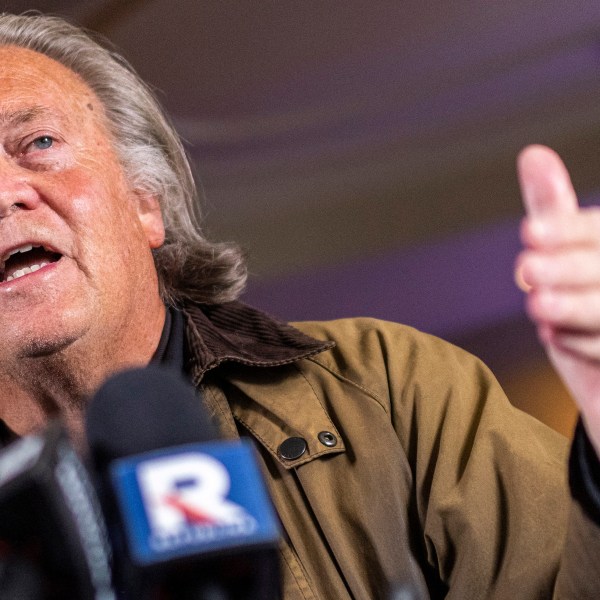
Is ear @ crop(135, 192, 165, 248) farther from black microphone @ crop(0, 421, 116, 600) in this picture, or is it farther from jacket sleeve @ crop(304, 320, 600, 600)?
black microphone @ crop(0, 421, 116, 600)

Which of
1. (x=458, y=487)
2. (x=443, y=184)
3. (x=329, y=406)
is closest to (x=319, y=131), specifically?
(x=443, y=184)

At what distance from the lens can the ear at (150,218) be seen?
1633 mm

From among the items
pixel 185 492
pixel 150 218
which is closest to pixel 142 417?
pixel 185 492

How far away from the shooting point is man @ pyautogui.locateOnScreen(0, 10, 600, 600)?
1.24 metres

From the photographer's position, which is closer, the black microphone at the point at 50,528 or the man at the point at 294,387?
the black microphone at the point at 50,528

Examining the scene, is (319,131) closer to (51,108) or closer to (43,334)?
(51,108)

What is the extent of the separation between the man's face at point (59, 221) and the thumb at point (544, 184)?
74 centimetres

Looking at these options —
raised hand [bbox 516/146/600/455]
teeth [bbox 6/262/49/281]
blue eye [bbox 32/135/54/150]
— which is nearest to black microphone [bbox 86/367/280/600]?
raised hand [bbox 516/146/600/455]

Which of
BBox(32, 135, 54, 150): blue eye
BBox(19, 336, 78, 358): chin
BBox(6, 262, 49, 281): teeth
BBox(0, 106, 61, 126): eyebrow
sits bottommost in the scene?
BBox(19, 336, 78, 358): chin

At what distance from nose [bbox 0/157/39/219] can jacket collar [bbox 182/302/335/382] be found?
1.08 feet

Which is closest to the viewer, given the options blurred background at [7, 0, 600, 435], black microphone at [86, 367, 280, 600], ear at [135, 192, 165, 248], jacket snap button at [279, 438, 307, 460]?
black microphone at [86, 367, 280, 600]

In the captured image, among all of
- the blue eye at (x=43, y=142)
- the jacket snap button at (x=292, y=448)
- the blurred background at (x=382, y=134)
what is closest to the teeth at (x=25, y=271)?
the blue eye at (x=43, y=142)

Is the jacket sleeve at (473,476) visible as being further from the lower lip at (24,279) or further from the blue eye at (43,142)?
the blue eye at (43,142)

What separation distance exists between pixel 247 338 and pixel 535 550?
571mm
